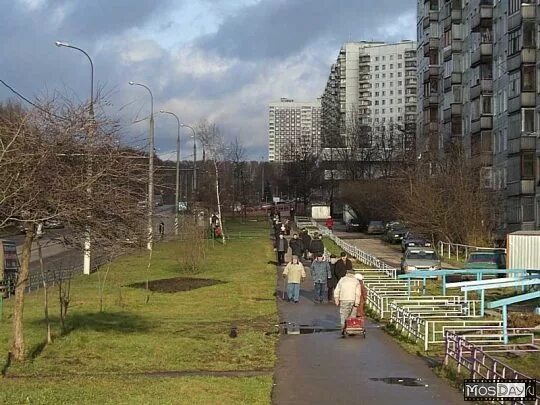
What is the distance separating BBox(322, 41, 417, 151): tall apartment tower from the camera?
6555 inches

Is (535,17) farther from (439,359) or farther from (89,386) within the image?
(89,386)

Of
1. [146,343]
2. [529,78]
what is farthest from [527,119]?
[146,343]

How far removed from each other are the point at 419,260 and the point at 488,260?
304 cm

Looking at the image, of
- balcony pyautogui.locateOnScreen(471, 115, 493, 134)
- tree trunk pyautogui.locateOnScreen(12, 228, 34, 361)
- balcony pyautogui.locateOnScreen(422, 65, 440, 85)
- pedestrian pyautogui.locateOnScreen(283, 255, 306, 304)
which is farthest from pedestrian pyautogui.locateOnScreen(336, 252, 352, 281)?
balcony pyautogui.locateOnScreen(422, 65, 440, 85)

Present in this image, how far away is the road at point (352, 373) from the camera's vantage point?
10.7 meters

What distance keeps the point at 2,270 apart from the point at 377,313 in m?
16.3

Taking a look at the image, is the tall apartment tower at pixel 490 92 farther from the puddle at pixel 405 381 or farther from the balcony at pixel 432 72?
the puddle at pixel 405 381

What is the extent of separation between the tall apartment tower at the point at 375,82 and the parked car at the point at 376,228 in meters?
90.3

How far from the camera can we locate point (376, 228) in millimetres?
72375

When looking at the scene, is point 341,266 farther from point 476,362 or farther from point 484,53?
point 484,53

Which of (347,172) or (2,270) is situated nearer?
(2,270)

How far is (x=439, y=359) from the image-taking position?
14258 millimetres

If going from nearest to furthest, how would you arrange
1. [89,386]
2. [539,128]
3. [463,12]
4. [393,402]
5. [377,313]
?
[393,402] < [89,386] < [377,313] < [539,128] < [463,12]

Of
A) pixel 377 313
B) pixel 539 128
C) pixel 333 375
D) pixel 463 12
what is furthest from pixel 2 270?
pixel 463 12
